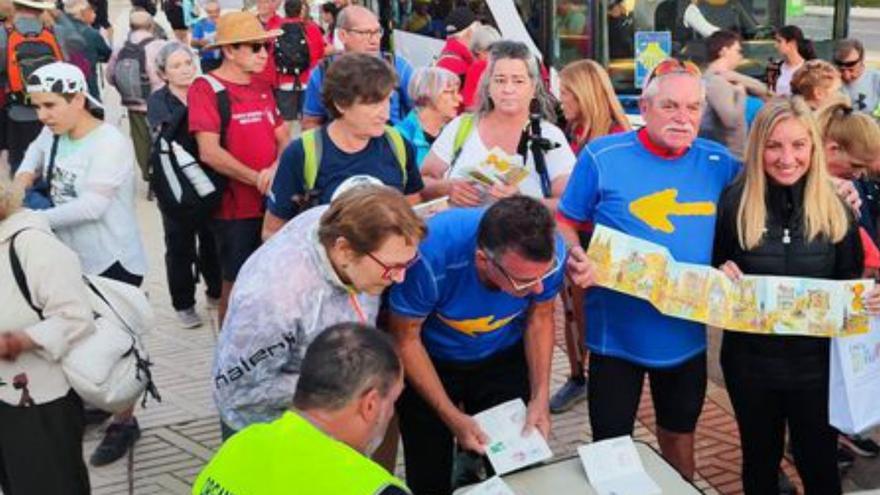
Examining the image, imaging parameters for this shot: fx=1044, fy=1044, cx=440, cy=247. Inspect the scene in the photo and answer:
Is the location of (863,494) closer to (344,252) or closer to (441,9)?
(344,252)

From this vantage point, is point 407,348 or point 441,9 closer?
point 407,348

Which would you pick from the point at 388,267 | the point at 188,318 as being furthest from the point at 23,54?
the point at 388,267

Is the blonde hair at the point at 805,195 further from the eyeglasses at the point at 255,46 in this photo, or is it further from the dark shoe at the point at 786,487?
the eyeglasses at the point at 255,46

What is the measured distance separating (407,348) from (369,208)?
667mm

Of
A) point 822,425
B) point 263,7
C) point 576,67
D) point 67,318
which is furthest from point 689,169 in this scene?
point 263,7

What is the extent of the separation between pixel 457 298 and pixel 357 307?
453mm

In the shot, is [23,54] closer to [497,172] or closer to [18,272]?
[18,272]

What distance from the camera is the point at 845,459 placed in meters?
4.77

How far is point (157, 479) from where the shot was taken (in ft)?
15.8

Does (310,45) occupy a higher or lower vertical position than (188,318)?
higher

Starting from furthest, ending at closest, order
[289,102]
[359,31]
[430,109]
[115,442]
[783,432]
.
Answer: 1. [289,102]
2. [359,31]
3. [430,109]
4. [115,442]
5. [783,432]

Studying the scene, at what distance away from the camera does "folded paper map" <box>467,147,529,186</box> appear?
4176 millimetres

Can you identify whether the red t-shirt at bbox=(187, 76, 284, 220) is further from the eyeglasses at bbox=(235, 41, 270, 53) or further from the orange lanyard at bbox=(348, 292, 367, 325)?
the orange lanyard at bbox=(348, 292, 367, 325)

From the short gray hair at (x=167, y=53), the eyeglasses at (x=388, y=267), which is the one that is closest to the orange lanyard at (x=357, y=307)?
the eyeglasses at (x=388, y=267)
